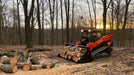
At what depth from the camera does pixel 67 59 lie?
29.8ft

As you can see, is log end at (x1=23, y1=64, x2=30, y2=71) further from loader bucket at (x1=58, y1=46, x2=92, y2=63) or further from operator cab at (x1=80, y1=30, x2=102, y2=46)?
operator cab at (x1=80, y1=30, x2=102, y2=46)


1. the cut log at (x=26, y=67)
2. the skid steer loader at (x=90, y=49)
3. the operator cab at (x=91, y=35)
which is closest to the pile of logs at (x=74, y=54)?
the skid steer loader at (x=90, y=49)

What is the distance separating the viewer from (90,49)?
8672 millimetres

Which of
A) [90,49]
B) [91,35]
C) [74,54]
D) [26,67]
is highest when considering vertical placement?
[91,35]

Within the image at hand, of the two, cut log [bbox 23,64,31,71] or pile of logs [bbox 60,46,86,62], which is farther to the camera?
pile of logs [bbox 60,46,86,62]

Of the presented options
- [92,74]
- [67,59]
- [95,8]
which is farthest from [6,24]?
[92,74]

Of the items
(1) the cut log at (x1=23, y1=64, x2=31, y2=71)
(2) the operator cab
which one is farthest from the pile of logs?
(1) the cut log at (x1=23, y1=64, x2=31, y2=71)

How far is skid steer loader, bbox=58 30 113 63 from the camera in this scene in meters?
7.96

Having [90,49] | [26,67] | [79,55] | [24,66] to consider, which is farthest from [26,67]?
[90,49]

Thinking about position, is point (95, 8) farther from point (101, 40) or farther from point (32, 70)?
point (32, 70)

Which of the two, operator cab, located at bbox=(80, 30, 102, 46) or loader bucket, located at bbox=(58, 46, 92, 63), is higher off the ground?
operator cab, located at bbox=(80, 30, 102, 46)

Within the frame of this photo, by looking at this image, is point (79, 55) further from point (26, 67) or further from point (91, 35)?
point (26, 67)

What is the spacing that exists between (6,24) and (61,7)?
16.1m

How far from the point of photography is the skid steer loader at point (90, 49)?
7.96m
